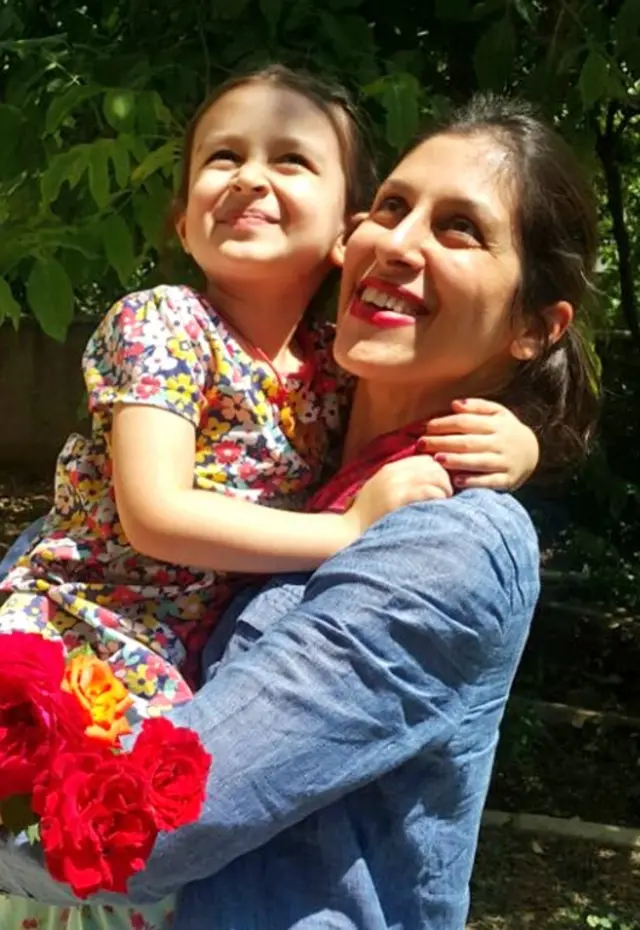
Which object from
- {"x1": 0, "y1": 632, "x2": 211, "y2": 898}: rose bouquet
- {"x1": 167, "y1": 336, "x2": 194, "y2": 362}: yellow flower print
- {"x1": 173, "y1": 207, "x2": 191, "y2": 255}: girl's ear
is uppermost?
{"x1": 173, "y1": 207, "x2": 191, "y2": 255}: girl's ear

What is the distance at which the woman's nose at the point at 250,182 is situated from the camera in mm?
1952

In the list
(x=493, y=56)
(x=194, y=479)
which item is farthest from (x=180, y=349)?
(x=493, y=56)

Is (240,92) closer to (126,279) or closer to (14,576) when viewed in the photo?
(14,576)

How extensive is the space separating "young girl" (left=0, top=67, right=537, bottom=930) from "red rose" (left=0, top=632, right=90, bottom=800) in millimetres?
283

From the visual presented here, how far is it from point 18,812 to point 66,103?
1.86 metres

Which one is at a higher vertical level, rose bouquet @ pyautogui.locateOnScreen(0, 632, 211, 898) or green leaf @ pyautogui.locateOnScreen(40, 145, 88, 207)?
green leaf @ pyautogui.locateOnScreen(40, 145, 88, 207)

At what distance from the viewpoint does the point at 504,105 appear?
2111 millimetres

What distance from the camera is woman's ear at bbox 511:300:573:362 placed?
1.95 meters

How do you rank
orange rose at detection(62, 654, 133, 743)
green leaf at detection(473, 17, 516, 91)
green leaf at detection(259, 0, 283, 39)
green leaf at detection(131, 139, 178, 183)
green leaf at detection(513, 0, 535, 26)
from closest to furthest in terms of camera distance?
1. orange rose at detection(62, 654, 133, 743)
2. green leaf at detection(131, 139, 178, 183)
3. green leaf at detection(259, 0, 283, 39)
4. green leaf at detection(473, 17, 516, 91)
5. green leaf at detection(513, 0, 535, 26)

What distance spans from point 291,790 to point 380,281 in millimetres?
631

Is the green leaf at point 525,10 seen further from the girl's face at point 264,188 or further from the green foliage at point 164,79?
the girl's face at point 264,188

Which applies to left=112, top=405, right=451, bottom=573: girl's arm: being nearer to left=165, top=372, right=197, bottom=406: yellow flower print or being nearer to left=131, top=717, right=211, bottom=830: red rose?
left=165, top=372, right=197, bottom=406: yellow flower print

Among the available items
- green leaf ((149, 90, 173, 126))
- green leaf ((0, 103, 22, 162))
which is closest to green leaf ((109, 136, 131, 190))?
green leaf ((149, 90, 173, 126))

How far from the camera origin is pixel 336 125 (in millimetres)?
2084
